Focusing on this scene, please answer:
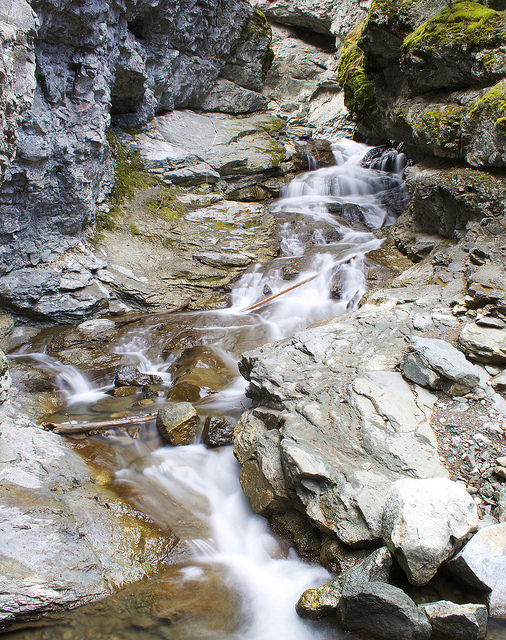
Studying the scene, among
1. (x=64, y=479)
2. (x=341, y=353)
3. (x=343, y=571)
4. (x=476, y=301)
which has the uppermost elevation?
(x=476, y=301)

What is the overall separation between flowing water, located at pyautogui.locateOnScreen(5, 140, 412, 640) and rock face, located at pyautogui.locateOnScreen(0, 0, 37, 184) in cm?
340

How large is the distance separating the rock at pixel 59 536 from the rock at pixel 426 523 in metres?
1.93

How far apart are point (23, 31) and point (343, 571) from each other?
6.50 meters

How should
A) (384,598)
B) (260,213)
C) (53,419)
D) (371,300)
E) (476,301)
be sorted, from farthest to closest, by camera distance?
1. (260,213)
2. (371,300)
3. (53,419)
4. (476,301)
5. (384,598)

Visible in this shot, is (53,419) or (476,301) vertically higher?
(476,301)

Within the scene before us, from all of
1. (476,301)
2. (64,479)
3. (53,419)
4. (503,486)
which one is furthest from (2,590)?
(476,301)

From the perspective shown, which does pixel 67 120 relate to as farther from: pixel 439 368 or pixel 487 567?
pixel 487 567

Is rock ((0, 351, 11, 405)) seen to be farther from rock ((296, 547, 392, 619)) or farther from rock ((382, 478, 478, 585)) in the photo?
rock ((382, 478, 478, 585))

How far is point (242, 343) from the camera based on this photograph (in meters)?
7.28

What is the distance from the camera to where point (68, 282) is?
320 inches

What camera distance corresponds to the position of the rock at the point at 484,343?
389 cm

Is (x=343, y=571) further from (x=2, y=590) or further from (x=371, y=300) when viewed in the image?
(x=371, y=300)

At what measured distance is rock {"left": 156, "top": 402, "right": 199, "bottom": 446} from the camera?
4805mm

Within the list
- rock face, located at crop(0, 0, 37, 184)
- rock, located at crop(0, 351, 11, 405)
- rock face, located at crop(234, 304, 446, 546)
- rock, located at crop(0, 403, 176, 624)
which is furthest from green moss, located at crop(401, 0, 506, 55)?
rock, located at crop(0, 403, 176, 624)
